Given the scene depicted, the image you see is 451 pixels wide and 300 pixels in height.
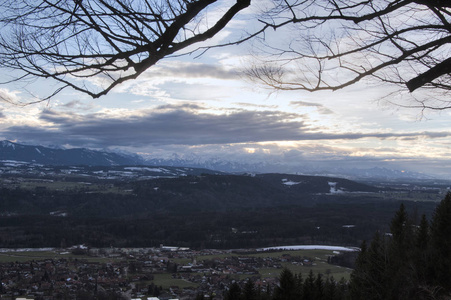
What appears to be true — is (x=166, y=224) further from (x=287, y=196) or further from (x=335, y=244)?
(x=287, y=196)

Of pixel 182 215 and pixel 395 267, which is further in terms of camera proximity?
pixel 182 215

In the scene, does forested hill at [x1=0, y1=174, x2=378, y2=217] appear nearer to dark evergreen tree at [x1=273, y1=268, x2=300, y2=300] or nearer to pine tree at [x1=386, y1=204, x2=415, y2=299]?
dark evergreen tree at [x1=273, y1=268, x2=300, y2=300]

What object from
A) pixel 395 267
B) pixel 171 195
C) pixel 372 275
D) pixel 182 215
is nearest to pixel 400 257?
pixel 395 267

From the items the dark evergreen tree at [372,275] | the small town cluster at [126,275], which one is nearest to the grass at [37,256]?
the small town cluster at [126,275]

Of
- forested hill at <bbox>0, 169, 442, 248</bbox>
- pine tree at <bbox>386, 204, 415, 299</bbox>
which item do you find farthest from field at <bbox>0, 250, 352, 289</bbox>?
pine tree at <bbox>386, 204, 415, 299</bbox>

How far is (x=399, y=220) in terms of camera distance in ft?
62.6

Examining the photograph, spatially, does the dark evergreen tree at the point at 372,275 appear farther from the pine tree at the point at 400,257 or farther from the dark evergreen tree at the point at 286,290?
the dark evergreen tree at the point at 286,290

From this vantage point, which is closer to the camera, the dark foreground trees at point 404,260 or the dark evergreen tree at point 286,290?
the dark foreground trees at point 404,260

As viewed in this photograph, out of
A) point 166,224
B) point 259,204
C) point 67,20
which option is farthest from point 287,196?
point 67,20

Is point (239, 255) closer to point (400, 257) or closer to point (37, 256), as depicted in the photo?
point (37, 256)

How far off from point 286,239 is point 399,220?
183 ft

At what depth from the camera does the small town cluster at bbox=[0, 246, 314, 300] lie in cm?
2925

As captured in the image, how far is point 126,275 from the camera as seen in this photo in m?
38.5

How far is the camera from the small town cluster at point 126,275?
2925 cm
